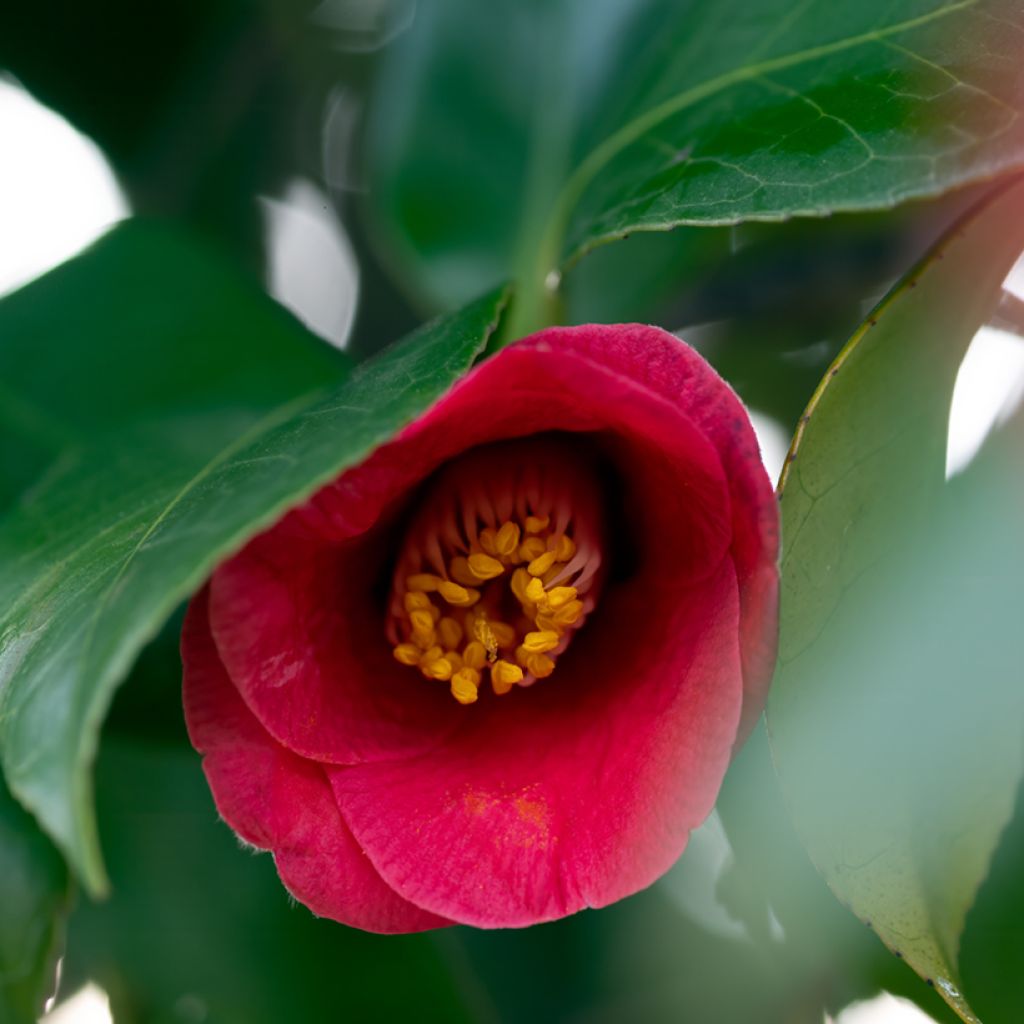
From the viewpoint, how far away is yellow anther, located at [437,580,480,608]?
→ 623mm

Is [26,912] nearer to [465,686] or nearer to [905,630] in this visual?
[465,686]

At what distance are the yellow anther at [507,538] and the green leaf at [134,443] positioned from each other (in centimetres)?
11

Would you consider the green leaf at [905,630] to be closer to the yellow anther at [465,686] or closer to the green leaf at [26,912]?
the yellow anther at [465,686]

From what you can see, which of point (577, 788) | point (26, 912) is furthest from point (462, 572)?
point (26, 912)

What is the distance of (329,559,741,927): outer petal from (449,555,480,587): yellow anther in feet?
0.29

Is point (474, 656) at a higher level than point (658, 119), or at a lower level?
lower

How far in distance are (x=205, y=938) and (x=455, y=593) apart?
0.91 ft

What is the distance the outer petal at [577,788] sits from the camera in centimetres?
47

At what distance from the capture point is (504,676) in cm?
58

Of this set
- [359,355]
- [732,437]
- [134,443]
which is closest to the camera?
[732,437]

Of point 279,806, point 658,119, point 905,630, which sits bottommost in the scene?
point 279,806

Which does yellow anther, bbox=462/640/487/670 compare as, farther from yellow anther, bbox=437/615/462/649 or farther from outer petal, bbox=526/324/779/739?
outer petal, bbox=526/324/779/739

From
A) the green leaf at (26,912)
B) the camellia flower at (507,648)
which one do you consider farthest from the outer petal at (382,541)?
the green leaf at (26,912)

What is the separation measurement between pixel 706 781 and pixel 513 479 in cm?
20
